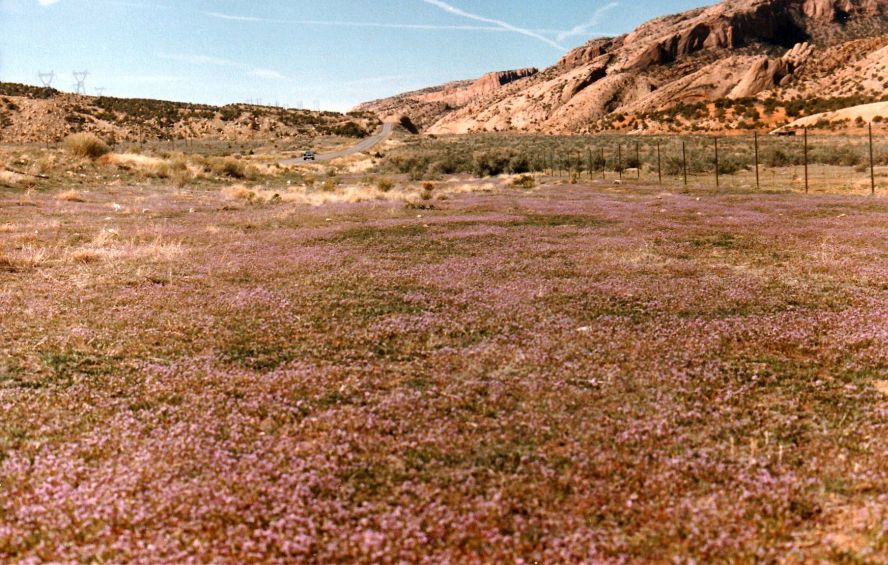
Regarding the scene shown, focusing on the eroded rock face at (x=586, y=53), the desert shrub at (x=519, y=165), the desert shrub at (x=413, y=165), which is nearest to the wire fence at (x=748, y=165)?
the desert shrub at (x=519, y=165)

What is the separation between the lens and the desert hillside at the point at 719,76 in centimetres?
9294

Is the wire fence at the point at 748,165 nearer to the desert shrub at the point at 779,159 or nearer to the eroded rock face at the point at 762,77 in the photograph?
the desert shrub at the point at 779,159

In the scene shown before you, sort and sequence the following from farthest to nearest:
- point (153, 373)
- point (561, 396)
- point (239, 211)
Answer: point (239, 211) < point (153, 373) < point (561, 396)

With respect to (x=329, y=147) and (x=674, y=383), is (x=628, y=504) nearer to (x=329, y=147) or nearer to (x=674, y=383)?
(x=674, y=383)

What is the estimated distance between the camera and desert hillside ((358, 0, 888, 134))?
92.9 meters

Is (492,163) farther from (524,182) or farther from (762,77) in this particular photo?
(762,77)

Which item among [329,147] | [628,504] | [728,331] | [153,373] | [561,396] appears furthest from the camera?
[329,147]

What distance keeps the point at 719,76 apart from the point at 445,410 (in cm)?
12815

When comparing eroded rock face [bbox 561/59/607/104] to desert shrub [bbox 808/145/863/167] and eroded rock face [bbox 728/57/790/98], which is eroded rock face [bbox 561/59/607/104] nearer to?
eroded rock face [bbox 728/57/790/98]

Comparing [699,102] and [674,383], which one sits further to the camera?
[699,102]

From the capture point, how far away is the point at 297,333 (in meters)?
7.96

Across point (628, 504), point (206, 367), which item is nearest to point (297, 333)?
point (206, 367)

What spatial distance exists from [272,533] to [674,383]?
4318 mm

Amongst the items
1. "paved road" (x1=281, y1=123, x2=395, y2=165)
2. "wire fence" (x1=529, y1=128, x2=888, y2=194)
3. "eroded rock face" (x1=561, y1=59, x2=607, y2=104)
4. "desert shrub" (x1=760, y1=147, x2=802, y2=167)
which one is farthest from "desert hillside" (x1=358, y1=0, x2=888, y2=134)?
"desert shrub" (x1=760, y1=147, x2=802, y2=167)
